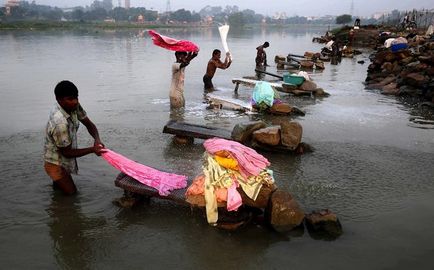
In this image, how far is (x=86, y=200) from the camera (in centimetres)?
520

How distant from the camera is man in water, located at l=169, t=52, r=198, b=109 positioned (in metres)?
9.72

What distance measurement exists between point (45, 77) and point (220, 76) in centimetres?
755

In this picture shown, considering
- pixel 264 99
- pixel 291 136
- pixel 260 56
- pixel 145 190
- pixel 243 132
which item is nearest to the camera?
pixel 145 190

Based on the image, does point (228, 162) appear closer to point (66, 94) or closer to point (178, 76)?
point (66, 94)

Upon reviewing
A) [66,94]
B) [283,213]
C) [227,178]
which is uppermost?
[66,94]

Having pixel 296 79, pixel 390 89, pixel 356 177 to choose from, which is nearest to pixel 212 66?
pixel 296 79

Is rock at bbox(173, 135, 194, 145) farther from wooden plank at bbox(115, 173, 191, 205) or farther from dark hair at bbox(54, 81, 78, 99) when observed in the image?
dark hair at bbox(54, 81, 78, 99)

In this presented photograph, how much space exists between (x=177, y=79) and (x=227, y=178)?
6.13m

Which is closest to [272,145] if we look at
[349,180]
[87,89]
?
[349,180]

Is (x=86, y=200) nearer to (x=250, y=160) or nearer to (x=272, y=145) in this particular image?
(x=250, y=160)

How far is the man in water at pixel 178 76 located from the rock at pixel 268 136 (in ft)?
11.5

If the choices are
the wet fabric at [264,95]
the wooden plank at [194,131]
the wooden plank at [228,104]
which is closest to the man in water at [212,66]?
the wooden plank at [228,104]

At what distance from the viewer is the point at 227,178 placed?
14.6 ft

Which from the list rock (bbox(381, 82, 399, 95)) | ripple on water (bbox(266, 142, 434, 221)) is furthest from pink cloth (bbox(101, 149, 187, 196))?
rock (bbox(381, 82, 399, 95))
